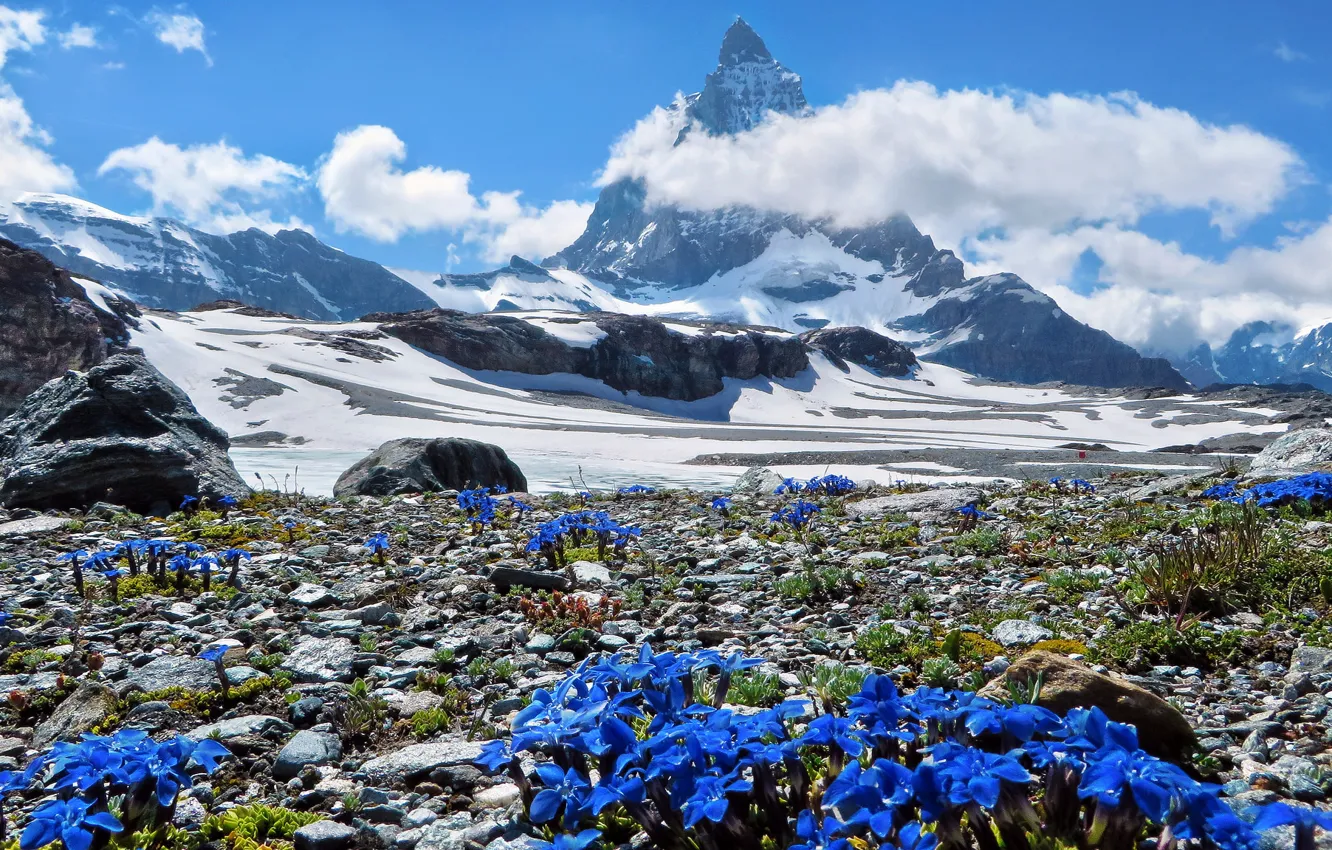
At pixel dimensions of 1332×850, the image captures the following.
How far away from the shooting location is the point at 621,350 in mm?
118125

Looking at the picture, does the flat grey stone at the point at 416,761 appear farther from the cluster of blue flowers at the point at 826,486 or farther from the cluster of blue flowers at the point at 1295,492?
the cluster of blue flowers at the point at 826,486

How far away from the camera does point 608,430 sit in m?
59.3

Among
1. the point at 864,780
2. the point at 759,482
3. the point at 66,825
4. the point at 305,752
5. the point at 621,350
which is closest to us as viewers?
the point at 864,780

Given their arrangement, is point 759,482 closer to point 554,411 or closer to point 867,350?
point 554,411

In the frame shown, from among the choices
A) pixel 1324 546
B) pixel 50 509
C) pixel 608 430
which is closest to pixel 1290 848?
pixel 1324 546

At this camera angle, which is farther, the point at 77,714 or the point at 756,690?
the point at 77,714

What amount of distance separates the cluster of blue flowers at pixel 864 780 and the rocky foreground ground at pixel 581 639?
63 centimetres

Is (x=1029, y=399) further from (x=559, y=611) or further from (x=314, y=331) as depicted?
(x=559, y=611)

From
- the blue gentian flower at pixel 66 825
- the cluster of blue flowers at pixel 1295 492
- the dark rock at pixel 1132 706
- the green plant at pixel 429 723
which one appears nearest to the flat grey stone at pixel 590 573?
the green plant at pixel 429 723

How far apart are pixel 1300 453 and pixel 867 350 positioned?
157 meters

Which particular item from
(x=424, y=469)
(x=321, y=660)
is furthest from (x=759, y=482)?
(x=321, y=660)

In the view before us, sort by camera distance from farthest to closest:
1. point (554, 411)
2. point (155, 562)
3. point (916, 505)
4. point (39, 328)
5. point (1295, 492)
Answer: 1. point (554, 411)
2. point (39, 328)
3. point (916, 505)
4. point (1295, 492)
5. point (155, 562)

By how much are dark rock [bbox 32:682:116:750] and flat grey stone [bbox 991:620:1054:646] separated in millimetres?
5048

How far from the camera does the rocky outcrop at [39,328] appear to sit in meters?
58.6
